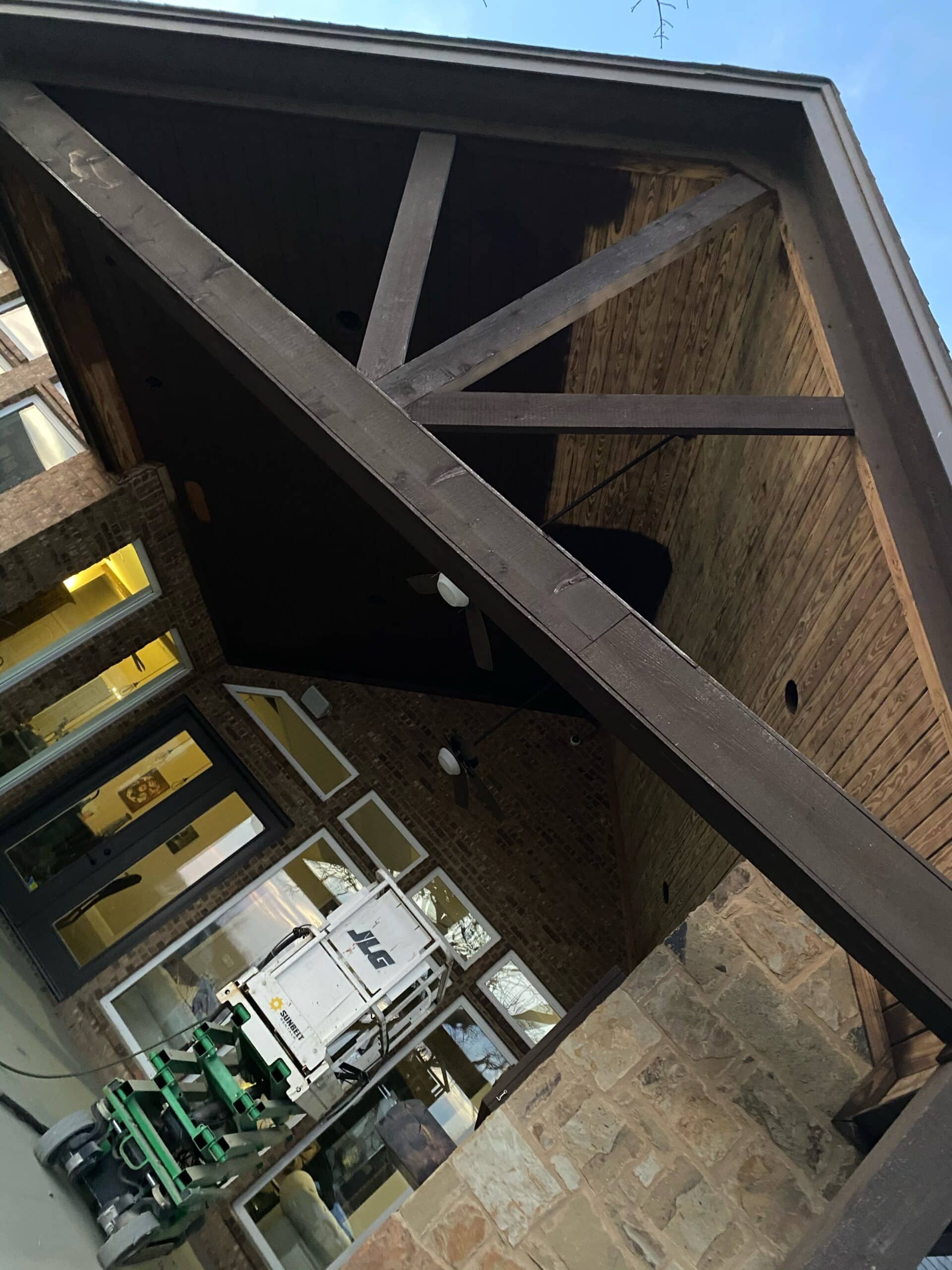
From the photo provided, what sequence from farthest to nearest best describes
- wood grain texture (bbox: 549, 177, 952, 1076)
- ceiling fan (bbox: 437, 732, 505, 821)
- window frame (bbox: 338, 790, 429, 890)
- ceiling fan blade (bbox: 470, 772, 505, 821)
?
window frame (bbox: 338, 790, 429, 890)
ceiling fan (bbox: 437, 732, 505, 821)
ceiling fan blade (bbox: 470, 772, 505, 821)
wood grain texture (bbox: 549, 177, 952, 1076)

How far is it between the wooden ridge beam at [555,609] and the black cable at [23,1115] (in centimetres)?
370

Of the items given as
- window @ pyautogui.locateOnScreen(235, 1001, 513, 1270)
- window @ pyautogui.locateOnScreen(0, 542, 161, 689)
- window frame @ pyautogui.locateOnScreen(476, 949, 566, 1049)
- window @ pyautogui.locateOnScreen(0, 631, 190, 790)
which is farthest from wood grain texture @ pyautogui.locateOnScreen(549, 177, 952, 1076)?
window @ pyautogui.locateOnScreen(0, 631, 190, 790)

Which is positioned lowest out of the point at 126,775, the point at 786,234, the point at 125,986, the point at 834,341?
the point at 834,341

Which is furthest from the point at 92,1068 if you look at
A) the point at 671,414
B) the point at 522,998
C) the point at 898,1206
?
the point at 671,414

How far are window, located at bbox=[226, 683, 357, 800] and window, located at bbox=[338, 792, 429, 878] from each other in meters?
0.30

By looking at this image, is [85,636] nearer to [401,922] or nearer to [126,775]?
[126,775]

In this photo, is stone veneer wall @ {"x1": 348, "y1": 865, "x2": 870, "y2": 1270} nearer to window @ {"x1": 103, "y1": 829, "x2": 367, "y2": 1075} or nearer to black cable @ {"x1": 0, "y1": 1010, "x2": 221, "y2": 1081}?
black cable @ {"x1": 0, "y1": 1010, "x2": 221, "y2": 1081}

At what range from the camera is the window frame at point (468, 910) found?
6676 mm

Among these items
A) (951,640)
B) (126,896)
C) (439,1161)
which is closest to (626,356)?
(951,640)

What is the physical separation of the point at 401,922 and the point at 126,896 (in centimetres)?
280

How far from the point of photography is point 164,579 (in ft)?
22.1

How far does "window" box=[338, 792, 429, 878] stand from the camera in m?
7.18

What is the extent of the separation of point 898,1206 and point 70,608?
6.53 meters

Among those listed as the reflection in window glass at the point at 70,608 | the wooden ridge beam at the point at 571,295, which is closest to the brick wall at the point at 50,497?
the reflection in window glass at the point at 70,608
